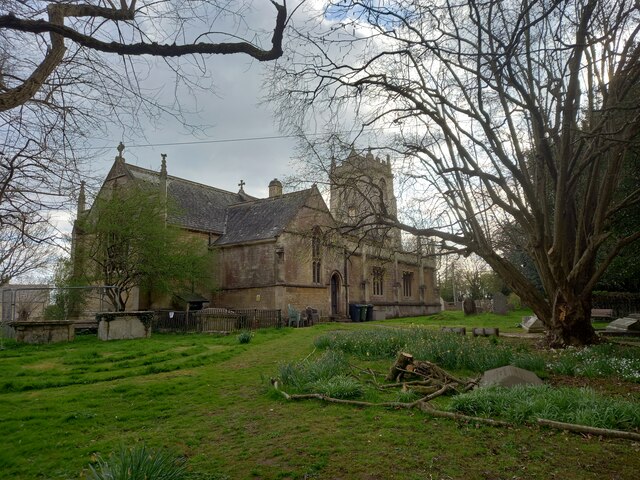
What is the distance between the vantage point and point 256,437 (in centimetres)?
600

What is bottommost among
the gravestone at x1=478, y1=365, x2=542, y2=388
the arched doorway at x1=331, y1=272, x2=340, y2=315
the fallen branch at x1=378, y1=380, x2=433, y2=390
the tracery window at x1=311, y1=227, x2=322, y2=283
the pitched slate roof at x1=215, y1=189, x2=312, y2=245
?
A: the fallen branch at x1=378, y1=380, x2=433, y2=390

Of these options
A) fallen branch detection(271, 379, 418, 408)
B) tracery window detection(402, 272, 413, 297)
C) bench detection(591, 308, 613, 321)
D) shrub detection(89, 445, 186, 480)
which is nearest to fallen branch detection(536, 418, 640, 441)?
fallen branch detection(271, 379, 418, 408)

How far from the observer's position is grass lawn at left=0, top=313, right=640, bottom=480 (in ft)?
15.8

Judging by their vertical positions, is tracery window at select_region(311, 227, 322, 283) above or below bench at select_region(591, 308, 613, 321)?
→ above

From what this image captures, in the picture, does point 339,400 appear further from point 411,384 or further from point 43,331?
point 43,331

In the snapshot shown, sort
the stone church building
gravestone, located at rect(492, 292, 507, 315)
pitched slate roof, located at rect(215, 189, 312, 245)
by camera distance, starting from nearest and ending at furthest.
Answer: the stone church building
pitched slate roof, located at rect(215, 189, 312, 245)
gravestone, located at rect(492, 292, 507, 315)

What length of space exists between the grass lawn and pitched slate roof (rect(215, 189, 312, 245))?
828 inches

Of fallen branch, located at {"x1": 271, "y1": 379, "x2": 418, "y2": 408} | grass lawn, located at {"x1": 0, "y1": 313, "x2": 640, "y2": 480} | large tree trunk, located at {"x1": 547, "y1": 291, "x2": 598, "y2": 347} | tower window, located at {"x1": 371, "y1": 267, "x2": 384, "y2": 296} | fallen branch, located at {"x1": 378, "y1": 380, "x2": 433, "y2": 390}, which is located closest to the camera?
grass lawn, located at {"x1": 0, "y1": 313, "x2": 640, "y2": 480}

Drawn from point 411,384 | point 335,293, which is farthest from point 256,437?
point 335,293

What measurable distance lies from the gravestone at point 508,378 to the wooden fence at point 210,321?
16.5 meters

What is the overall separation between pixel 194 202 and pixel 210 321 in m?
13.9

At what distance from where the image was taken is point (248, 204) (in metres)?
36.2

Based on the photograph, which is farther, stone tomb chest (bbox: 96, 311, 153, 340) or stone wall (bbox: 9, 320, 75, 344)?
stone tomb chest (bbox: 96, 311, 153, 340)

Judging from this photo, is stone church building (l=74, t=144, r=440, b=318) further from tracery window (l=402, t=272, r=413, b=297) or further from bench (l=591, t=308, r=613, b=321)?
bench (l=591, t=308, r=613, b=321)
